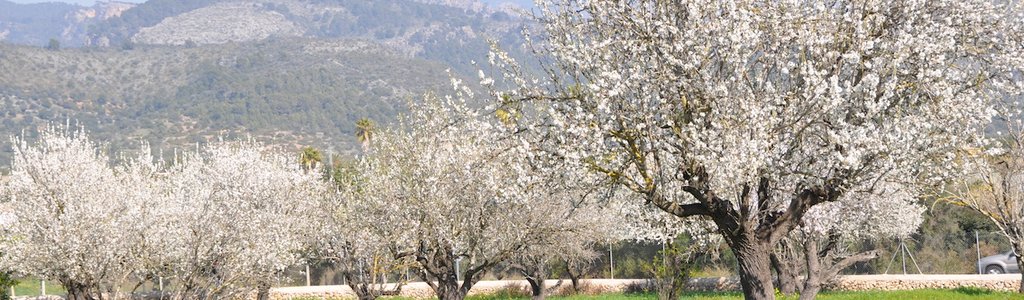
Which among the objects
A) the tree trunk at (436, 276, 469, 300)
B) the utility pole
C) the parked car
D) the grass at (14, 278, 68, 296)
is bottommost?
the parked car

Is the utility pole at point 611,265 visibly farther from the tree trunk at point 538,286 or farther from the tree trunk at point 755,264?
the tree trunk at point 755,264

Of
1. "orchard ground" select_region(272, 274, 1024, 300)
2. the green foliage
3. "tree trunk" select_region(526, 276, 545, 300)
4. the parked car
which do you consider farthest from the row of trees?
the parked car

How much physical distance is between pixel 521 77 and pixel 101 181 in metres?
15.1

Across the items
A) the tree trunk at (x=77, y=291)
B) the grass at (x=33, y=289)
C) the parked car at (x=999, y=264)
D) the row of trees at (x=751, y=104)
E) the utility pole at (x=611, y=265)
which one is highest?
the row of trees at (x=751, y=104)

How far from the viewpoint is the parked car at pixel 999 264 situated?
3653cm

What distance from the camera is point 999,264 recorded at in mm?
36688

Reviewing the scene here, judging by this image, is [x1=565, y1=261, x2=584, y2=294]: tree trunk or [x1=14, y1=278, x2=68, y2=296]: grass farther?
[x1=14, y1=278, x2=68, y2=296]: grass

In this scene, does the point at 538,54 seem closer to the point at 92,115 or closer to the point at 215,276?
the point at 215,276

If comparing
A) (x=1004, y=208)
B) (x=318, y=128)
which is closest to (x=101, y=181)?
(x=1004, y=208)

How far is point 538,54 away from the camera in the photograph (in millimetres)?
12789

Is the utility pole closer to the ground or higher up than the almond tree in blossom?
closer to the ground

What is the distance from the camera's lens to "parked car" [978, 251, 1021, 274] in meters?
36.5

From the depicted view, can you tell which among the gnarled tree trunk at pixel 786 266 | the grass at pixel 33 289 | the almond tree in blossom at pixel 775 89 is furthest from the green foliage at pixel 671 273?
the grass at pixel 33 289

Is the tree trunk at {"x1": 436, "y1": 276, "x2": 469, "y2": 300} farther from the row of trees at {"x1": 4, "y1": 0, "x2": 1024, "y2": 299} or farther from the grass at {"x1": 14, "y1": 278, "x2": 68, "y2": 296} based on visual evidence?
the grass at {"x1": 14, "y1": 278, "x2": 68, "y2": 296}
